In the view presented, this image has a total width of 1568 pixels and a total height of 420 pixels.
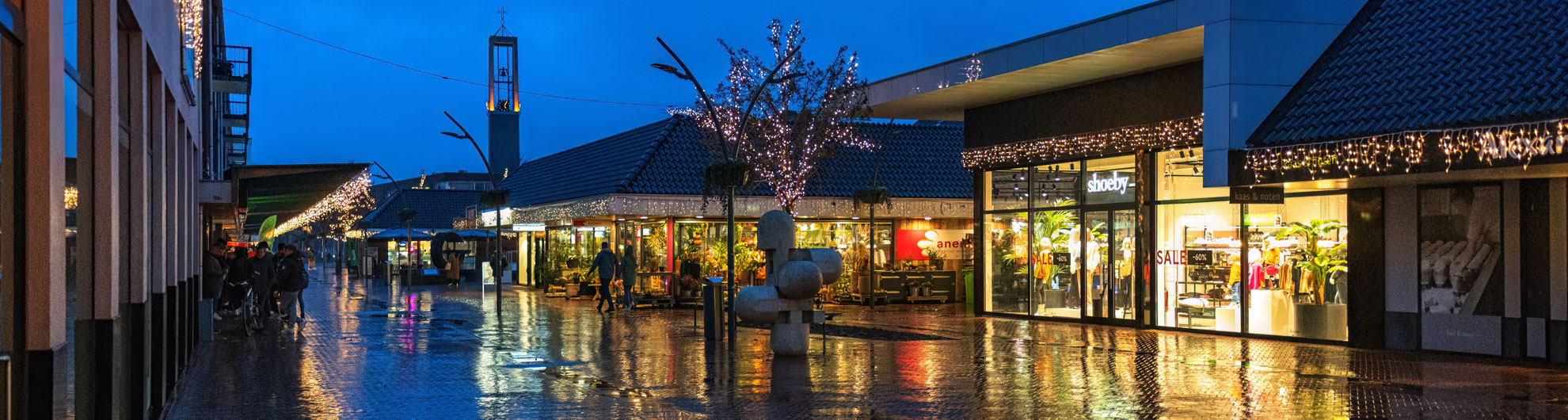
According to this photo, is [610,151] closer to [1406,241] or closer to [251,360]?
[251,360]

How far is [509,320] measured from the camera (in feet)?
80.1

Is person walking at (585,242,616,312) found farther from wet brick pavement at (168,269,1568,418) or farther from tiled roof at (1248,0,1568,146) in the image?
tiled roof at (1248,0,1568,146)

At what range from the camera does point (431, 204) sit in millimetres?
66500

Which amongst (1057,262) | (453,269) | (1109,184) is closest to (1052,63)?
(1109,184)

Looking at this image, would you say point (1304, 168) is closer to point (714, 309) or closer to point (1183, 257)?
point (1183, 257)

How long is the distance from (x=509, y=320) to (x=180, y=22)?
1138 centimetres

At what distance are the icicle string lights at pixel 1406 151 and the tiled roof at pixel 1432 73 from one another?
118 mm

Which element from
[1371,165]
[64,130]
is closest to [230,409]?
[64,130]

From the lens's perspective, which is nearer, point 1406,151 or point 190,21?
point 1406,151

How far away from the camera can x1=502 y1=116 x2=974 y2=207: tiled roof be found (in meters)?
31.1

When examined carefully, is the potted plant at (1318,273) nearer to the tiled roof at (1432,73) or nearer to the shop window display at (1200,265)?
the shop window display at (1200,265)

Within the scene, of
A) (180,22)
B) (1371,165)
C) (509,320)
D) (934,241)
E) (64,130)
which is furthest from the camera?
(934,241)

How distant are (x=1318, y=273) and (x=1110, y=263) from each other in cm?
401

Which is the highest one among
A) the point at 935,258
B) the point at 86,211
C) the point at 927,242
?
the point at 86,211
